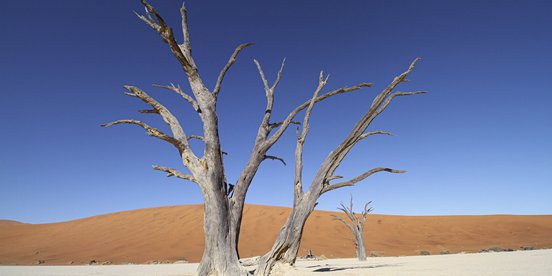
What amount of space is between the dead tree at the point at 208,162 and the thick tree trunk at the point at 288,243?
100cm

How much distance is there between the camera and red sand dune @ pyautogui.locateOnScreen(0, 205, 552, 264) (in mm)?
25312

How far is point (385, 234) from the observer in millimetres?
33562

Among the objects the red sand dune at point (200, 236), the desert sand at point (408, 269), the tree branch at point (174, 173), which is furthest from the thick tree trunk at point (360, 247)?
the tree branch at point (174, 173)

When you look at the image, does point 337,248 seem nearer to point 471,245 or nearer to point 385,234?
point 385,234

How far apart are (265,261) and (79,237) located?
3222 centimetres

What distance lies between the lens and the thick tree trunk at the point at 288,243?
7.20 metres

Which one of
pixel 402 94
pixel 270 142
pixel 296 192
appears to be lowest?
pixel 296 192

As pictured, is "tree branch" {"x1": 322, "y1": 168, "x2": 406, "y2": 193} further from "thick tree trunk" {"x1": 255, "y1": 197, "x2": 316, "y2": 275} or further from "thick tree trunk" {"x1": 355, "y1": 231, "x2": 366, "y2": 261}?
"thick tree trunk" {"x1": 355, "y1": 231, "x2": 366, "y2": 261}

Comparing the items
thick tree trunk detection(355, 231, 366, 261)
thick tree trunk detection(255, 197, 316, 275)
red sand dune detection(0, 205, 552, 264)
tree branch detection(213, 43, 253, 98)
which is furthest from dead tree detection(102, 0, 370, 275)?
red sand dune detection(0, 205, 552, 264)

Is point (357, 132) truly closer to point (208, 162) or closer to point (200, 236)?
point (208, 162)

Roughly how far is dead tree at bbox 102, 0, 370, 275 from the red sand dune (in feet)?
57.2

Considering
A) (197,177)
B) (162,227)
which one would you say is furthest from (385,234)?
(197,177)

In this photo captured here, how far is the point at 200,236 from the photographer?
99.5ft

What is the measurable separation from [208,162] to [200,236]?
25795mm
